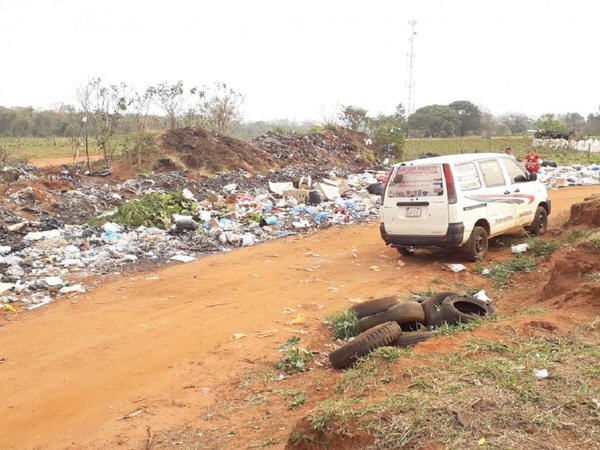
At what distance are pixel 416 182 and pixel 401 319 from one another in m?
3.87

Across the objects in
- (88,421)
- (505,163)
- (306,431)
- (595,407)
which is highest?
(505,163)

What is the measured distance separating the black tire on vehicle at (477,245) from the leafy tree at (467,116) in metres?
63.6

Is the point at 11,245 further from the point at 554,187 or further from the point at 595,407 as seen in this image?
the point at 554,187

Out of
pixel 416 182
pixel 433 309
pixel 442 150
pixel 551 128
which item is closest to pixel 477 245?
pixel 416 182

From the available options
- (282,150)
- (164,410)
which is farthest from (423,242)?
(282,150)

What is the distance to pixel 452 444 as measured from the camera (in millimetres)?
2959

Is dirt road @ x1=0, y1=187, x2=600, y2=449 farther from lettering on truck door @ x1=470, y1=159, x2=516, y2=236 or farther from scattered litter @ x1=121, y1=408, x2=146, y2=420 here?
lettering on truck door @ x1=470, y1=159, x2=516, y2=236

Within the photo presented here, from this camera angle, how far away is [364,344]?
5008 millimetres

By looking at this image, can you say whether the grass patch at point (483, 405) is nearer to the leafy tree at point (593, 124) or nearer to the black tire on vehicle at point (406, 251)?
the black tire on vehicle at point (406, 251)

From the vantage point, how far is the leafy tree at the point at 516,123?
7844 centimetres

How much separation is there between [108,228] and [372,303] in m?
7.64

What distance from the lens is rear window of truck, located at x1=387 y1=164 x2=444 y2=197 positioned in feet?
29.5

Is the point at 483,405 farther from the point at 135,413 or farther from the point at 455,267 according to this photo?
the point at 455,267

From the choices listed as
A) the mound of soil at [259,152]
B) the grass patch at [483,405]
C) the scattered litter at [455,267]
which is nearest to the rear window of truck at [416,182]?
the scattered litter at [455,267]
